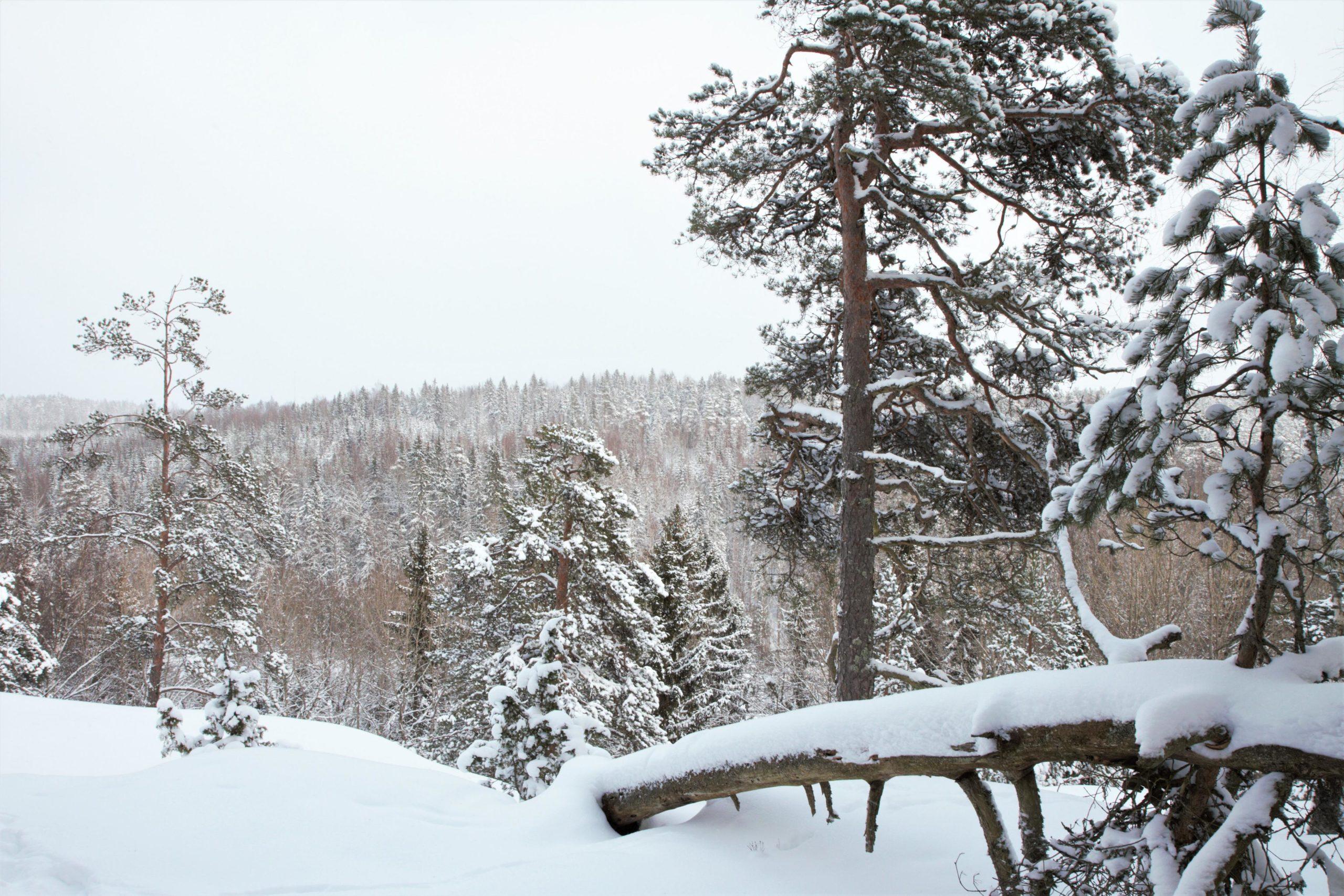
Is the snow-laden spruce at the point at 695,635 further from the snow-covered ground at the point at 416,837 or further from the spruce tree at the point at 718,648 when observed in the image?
the snow-covered ground at the point at 416,837

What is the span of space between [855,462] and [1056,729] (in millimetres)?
3196

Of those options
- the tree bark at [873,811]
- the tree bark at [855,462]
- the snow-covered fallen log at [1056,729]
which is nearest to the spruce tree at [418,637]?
the tree bark at [855,462]

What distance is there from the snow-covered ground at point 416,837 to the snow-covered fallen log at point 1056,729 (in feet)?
1.75

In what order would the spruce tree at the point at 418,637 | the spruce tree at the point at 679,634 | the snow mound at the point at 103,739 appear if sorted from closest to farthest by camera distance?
the snow mound at the point at 103,739
the spruce tree at the point at 679,634
the spruce tree at the point at 418,637

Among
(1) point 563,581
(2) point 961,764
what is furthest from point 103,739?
(2) point 961,764

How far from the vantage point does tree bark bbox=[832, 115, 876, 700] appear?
591cm

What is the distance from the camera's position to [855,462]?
600 centimetres

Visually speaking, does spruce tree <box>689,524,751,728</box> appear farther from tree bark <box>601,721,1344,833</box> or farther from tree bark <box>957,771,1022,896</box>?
tree bark <box>957,771,1022,896</box>

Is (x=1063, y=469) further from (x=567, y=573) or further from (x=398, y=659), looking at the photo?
(x=398, y=659)

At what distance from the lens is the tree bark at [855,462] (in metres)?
5.91

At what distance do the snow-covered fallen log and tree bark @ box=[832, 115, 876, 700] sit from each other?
6.28 ft

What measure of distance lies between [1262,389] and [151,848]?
5.66 m

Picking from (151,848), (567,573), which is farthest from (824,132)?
(567,573)

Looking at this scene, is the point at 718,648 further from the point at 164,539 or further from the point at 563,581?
the point at 164,539
